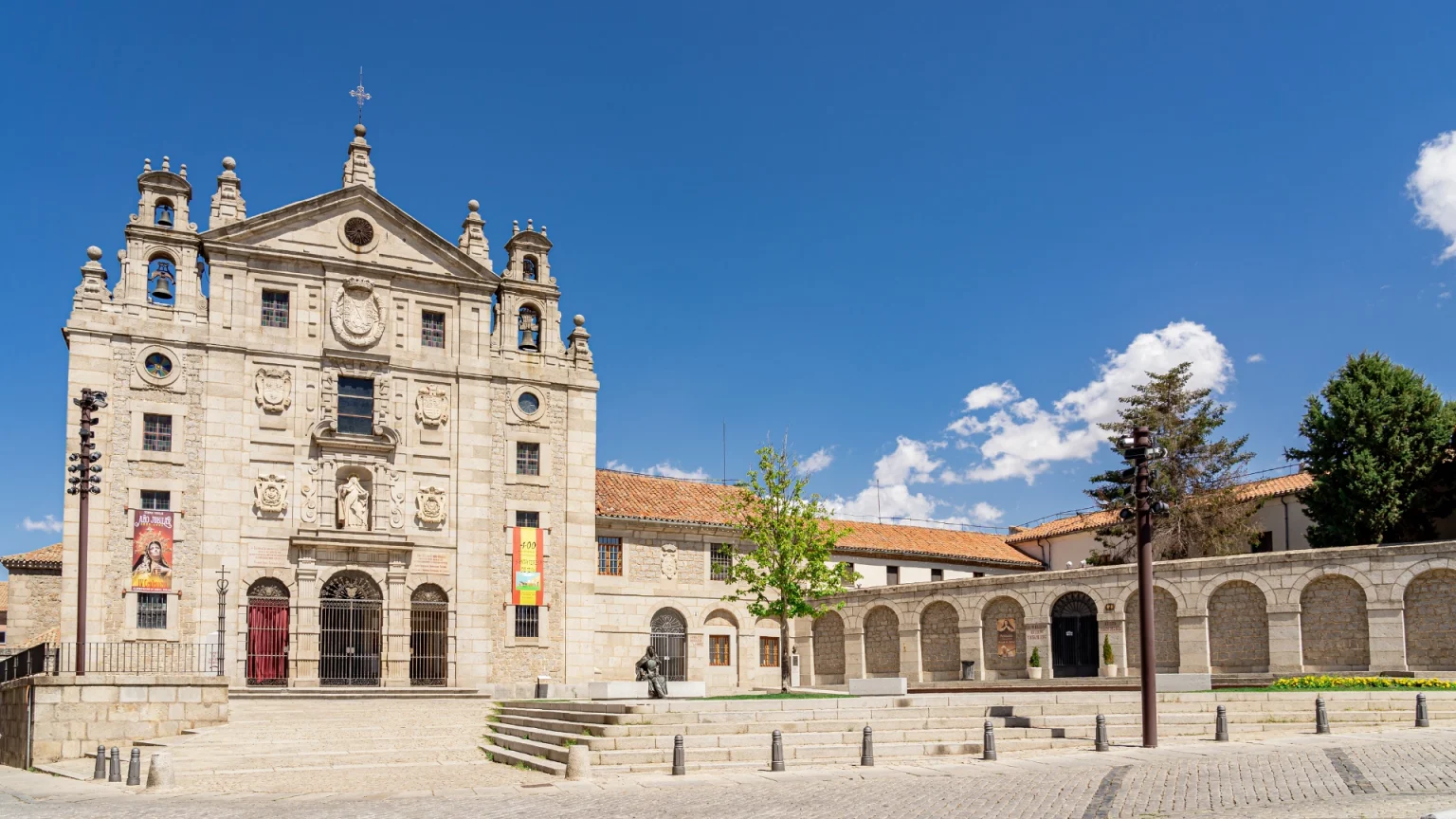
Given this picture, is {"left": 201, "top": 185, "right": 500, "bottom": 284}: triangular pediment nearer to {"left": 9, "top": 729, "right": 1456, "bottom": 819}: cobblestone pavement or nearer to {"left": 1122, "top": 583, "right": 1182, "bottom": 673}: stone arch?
{"left": 9, "top": 729, "right": 1456, "bottom": 819}: cobblestone pavement

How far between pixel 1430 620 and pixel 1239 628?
532cm

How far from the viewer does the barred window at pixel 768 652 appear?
4956 centimetres

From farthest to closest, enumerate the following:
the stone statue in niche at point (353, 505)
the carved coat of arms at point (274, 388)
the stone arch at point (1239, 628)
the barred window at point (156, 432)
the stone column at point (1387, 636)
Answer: the stone statue in niche at point (353, 505)
the carved coat of arms at point (274, 388)
the barred window at point (156, 432)
the stone arch at point (1239, 628)
the stone column at point (1387, 636)

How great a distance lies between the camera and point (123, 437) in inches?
1505

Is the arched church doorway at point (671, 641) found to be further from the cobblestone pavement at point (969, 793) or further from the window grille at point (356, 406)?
the cobblestone pavement at point (969, 793)

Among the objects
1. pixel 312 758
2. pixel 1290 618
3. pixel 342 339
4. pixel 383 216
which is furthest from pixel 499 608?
pixel 1290 618

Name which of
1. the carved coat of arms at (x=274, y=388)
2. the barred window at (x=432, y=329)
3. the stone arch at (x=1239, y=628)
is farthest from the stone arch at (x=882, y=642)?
the carved coat of arms at (x=274, y=388)

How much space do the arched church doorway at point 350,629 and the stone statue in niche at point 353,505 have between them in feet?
5.36

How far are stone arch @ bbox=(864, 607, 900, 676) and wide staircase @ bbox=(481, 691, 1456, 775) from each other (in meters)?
18.0

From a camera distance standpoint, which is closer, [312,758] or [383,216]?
[312,758]

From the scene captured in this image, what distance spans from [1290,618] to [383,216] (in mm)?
32391

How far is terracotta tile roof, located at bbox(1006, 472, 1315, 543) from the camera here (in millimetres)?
47719

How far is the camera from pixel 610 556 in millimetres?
46594

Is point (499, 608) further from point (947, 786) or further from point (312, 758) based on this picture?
point (947, 786)
